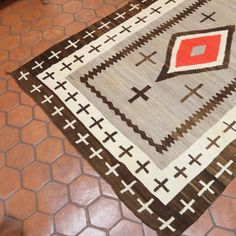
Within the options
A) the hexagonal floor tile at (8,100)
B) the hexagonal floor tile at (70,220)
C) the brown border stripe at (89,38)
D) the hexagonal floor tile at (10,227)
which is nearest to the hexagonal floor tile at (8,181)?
the hexagonal floor tile at (10,227)

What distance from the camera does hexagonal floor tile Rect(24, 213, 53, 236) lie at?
49.4 inches

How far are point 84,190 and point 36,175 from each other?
21 cm

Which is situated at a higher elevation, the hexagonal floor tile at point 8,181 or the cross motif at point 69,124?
the cross motif at point 69,124

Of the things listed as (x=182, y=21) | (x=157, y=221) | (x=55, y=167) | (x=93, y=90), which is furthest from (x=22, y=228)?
(x=182, y=21)

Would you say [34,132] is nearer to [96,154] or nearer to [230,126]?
[96,154]

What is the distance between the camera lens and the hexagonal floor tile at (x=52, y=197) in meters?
1.31

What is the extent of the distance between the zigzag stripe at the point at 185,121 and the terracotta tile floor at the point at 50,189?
0.26 metres

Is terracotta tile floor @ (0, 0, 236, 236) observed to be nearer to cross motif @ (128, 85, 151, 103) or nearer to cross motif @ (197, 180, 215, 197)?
cross motif @ (197, 180, 215, 197)

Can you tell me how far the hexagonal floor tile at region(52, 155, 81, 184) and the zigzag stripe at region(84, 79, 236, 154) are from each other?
0.94 feet

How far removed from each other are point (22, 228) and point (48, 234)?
104 mm

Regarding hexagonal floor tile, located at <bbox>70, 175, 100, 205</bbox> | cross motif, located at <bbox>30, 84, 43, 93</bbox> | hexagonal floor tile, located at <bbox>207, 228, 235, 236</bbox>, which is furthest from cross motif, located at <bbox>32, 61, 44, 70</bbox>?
hexagonal floor tile, located at <bbox>207, 228, 235, 236</bbox>

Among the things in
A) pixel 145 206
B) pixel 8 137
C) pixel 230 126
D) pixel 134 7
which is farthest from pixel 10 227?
pixel 134 7

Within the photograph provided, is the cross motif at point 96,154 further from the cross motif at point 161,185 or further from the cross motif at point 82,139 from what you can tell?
the cross motif at point 161,185

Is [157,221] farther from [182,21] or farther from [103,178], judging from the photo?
[182,21]
